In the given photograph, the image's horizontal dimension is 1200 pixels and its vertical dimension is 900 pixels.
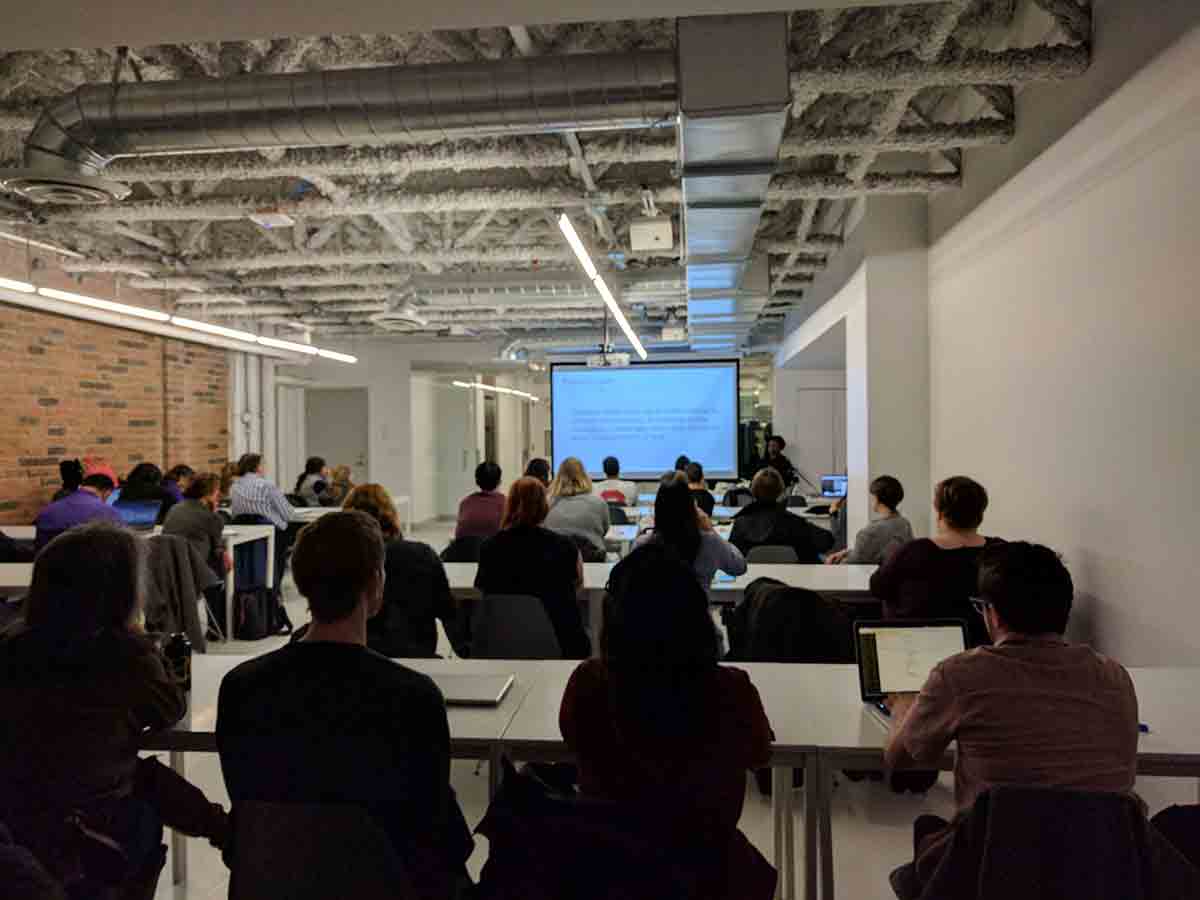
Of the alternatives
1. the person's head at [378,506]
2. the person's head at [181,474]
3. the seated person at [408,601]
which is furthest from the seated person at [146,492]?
the seated person at [408,601]

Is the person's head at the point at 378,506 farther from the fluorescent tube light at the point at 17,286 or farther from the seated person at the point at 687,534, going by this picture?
the fluorescent tube light at the point at 17,286

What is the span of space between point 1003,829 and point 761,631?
157 cm

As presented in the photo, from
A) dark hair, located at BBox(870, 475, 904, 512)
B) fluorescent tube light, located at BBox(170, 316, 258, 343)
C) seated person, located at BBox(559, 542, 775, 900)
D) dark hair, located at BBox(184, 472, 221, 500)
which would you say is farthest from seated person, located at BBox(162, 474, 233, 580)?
seated person, located at BBox(559, 542, 775, 900)

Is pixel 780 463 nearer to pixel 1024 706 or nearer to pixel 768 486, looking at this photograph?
pixel 768 486

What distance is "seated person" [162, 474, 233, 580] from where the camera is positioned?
16.3 feet

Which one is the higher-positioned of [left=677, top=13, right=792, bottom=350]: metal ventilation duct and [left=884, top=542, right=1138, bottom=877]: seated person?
[left=677, top=13, right=792, bottom=350]: metal ventilation duct

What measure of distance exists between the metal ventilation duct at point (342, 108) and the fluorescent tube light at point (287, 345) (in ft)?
20.8

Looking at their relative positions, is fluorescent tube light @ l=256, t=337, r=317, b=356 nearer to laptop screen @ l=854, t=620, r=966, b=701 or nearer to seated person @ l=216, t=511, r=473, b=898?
seated person @ l=216, t=511, r=473, b=898

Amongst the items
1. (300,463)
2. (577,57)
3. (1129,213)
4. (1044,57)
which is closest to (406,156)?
(577,57)

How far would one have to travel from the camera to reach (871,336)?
556cm

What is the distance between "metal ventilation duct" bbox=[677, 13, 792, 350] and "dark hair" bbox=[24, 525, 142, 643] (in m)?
2.42

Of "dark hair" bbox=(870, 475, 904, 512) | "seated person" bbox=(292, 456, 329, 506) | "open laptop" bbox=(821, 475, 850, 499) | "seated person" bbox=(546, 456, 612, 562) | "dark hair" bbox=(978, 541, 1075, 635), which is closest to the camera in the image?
"dark hair" bbox=(978, 541, 1075, 635)

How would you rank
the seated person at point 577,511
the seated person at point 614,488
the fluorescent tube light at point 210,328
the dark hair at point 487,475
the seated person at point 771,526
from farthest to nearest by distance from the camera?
the fluorescent tube light at point 210,328
the seated person at point 614,488
the dark hair at point 487,475
the seated person at point 771,526
the seated person at point 577,511

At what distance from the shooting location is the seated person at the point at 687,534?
3305mm
